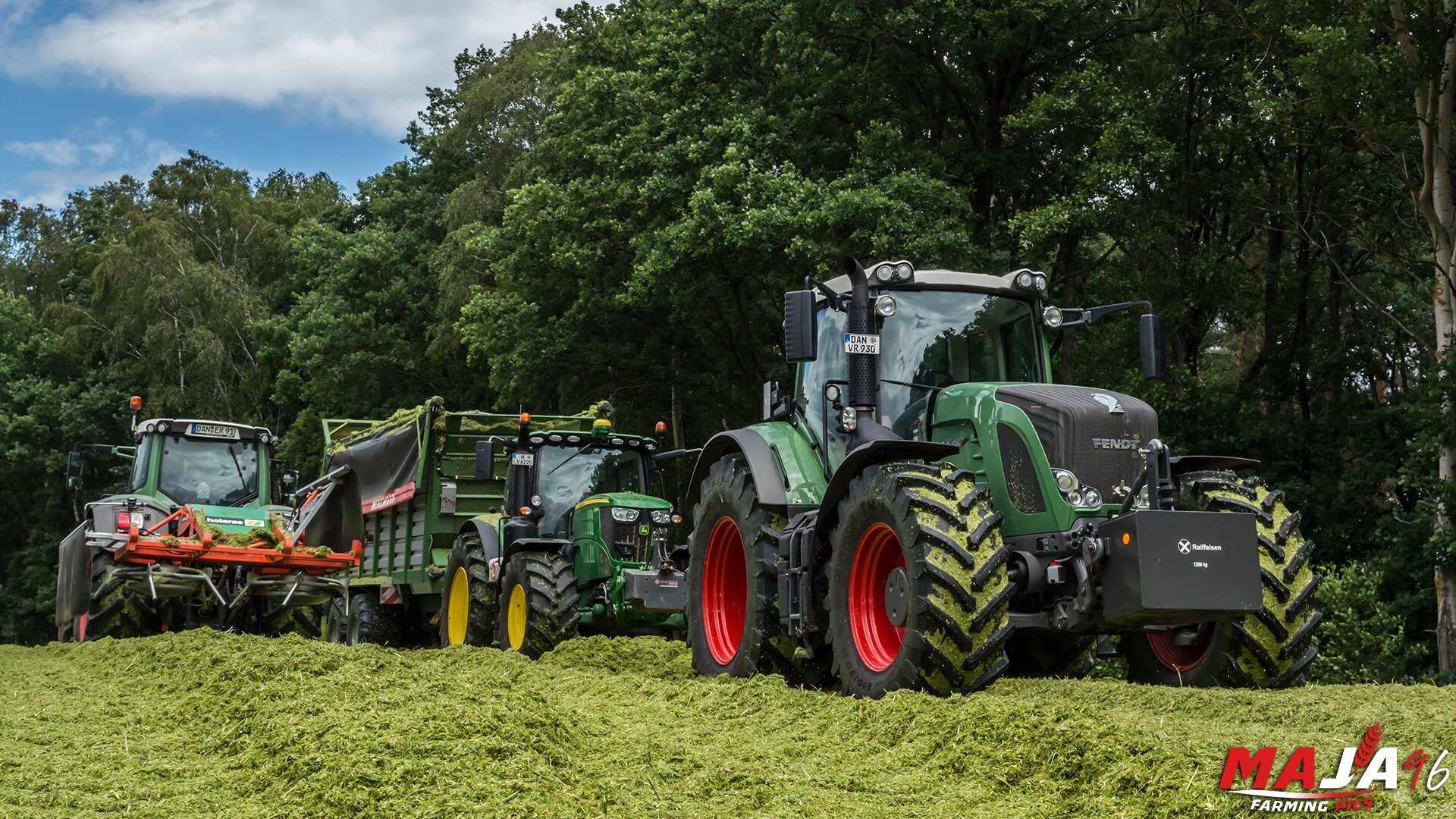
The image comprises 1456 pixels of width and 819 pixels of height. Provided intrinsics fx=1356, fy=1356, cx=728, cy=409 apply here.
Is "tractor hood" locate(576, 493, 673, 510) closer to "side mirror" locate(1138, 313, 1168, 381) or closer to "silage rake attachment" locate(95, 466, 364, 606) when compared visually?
"silage rake attachment" locate(95, 466, 364, 606)

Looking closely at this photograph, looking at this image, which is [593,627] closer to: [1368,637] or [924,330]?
[924,330]

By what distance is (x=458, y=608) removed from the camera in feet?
46.5

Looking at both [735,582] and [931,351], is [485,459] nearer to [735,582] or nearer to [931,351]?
[735,582]

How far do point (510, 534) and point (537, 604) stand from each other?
1.21m

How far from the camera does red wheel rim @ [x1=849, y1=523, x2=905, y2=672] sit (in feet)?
25.1

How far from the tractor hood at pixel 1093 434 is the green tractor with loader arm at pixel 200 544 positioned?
8966mm

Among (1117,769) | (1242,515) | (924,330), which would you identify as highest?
(924,330)

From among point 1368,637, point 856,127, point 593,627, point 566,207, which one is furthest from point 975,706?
point 566,207

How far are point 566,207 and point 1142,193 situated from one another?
9.70m

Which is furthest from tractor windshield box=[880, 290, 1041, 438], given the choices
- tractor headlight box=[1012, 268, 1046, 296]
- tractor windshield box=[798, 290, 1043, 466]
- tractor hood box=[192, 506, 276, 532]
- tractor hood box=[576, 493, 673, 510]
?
tractor hood box=[192, 506, 276, 532]

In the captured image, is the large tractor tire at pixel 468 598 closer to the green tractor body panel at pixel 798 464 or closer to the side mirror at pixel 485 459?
the side mirror at pixel 485 459

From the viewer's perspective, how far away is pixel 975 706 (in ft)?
19.4

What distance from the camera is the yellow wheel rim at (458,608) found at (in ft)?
46.0

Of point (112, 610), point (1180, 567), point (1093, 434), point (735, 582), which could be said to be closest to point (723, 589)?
point (735, 582)
